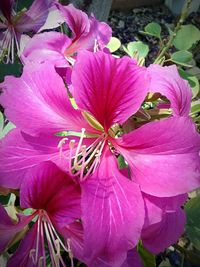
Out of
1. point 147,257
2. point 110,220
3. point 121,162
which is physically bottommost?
point 147,257

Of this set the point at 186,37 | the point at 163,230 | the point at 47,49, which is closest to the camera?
the point at 163,230

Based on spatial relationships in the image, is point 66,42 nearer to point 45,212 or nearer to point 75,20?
point 75,20

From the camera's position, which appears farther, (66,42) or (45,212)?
(66,42)

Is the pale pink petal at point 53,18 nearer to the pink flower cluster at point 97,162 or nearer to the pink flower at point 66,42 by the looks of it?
the pink flower at point 66,42

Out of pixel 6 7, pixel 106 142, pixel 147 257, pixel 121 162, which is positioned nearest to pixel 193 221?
pixel 147 257

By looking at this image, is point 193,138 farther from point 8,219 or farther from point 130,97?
point 8,219

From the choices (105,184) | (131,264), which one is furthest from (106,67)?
(131,264)

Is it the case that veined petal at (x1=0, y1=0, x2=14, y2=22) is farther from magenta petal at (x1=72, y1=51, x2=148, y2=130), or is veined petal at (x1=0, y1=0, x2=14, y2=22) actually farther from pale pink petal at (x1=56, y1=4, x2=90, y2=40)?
magenta petal at (x1=72, y1=51, x2=148, y2=130)

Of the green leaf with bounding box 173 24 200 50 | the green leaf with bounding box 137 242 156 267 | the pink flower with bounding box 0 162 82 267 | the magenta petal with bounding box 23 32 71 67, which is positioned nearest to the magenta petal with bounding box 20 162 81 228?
the pink flower with bounding box 0 162 82 267
